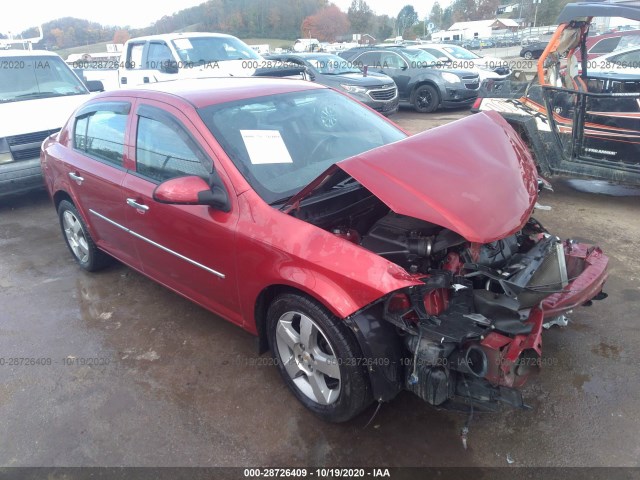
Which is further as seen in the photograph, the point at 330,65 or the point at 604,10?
the point at 330,65

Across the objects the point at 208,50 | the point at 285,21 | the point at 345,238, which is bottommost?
the point at 345,238

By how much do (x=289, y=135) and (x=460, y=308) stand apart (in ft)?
5.12

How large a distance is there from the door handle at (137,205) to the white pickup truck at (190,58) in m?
6.24

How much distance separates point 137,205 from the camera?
3.24 meters

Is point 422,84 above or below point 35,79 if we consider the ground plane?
below

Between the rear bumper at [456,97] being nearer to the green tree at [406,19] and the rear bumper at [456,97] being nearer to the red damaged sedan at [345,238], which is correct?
the red damaged sedan at [345,238]

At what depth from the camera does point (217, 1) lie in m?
66.9

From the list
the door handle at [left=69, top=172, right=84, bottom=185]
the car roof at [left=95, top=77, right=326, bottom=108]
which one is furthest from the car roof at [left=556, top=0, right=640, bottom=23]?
the door handle at [left=69, top=172, right=84, bottom=185]

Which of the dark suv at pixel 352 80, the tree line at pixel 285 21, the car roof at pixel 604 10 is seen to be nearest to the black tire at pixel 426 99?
the dark suv at pixel 352 80

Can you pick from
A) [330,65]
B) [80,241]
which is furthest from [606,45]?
[80,241]

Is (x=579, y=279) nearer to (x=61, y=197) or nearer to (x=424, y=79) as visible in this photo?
(x=61, y=197)

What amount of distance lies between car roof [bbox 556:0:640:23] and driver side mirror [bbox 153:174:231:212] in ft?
14.2

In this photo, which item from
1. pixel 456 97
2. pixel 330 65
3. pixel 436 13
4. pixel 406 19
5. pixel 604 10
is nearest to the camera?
pixel 604 10

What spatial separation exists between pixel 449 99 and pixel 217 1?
214ft
